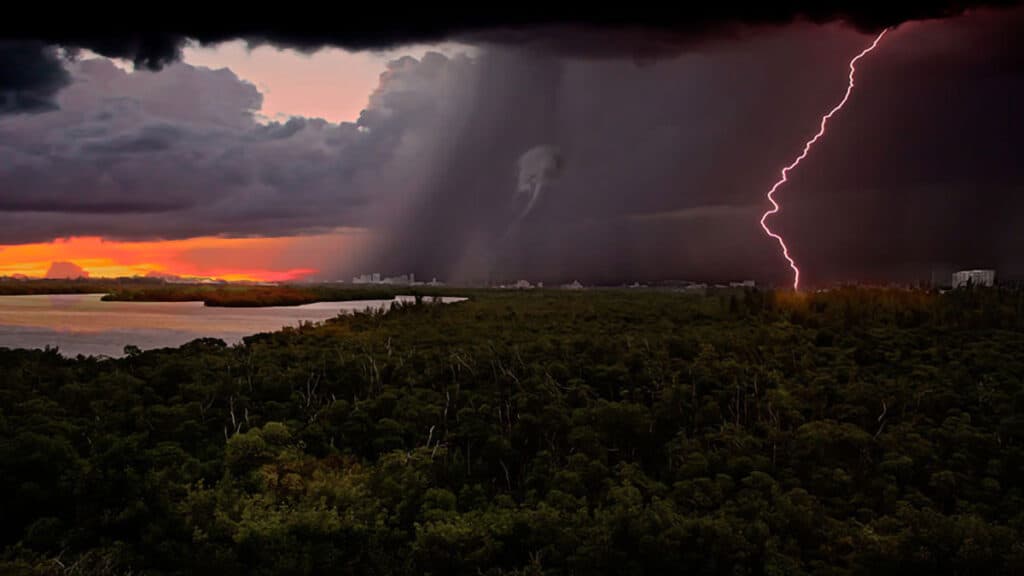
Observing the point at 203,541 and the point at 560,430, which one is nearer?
the point at 203,541

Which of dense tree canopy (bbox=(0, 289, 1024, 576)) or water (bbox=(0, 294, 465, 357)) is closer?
dense tree canopy (bbox=(0, 289, 1024, 576))

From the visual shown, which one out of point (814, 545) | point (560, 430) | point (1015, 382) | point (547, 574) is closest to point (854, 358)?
point (1015, 382)

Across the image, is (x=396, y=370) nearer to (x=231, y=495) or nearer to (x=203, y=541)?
(x=231, y=495)

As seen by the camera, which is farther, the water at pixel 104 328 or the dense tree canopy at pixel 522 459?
the water at pixel 104 328

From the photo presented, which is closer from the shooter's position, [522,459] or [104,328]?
[522,459]

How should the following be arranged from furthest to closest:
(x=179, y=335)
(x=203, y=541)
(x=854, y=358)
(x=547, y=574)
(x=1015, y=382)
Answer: (x=179, y=335) → (x=854, y=358) → (x=1015, y=382) → (x=203, y=541) → (x=547, y=574)

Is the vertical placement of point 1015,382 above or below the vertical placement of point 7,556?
above

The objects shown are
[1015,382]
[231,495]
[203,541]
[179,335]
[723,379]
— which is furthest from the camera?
[179,335]
